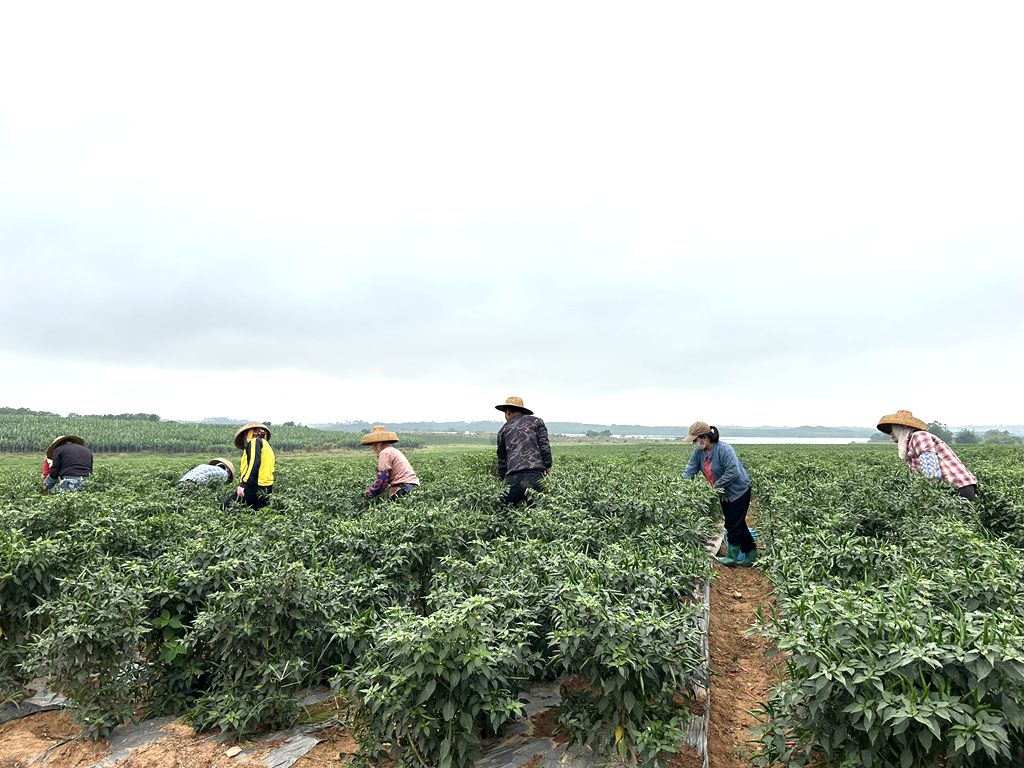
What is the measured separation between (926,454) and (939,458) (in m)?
0.15

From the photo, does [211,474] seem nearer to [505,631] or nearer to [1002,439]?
[505,631]

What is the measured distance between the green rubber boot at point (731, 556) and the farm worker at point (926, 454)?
2.63 metres

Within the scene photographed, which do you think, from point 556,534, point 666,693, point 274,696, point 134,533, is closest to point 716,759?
point 666,693

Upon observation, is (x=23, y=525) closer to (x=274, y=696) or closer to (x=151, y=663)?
(x=151, y=663)

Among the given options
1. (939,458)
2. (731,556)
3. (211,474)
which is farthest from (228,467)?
(939,458)

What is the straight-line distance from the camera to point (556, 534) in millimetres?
5594

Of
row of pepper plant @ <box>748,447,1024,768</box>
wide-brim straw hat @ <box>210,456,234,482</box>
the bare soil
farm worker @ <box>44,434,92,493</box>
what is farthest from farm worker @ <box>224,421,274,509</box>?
row of pepper plant @ <box>748,447,1024,768</box>

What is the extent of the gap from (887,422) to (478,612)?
6.69 meters

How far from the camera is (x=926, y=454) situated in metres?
7.17

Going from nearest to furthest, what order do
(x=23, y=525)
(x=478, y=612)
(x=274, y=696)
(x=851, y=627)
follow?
(x=851, y=627) < (x=478, y=612) < (x=274, y=696) < (x=23, y=525)

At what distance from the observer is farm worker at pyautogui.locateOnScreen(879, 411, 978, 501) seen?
7.03m

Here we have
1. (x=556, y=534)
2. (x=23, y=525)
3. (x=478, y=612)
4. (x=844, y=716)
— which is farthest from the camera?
(x=23, y=525)

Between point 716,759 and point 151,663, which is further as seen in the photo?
point 151,663

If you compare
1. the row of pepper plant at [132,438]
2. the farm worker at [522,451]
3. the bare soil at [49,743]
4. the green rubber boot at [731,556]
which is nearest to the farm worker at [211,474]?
the farm worker at [522,451]
